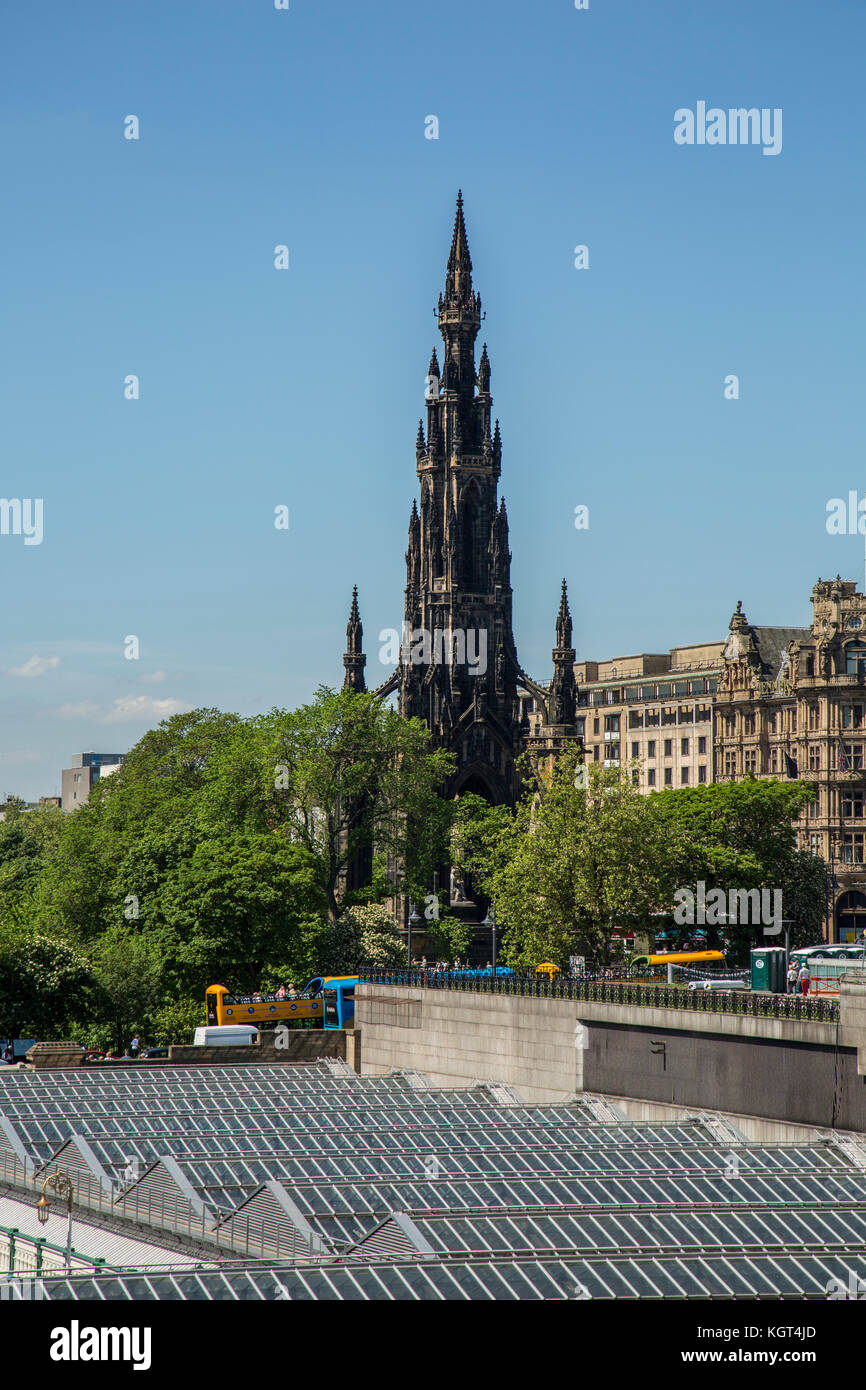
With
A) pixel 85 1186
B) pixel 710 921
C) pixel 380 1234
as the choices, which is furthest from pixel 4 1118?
pixel 710 921

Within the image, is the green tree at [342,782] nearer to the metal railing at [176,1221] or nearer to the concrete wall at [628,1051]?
the concrete wall at [628,1051]

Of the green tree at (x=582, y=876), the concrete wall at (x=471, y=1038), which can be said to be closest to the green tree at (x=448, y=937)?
the green tree at (x=582, y=876)

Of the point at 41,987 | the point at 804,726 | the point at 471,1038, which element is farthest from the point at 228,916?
the point at 804,726

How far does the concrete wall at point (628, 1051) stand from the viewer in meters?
44.9

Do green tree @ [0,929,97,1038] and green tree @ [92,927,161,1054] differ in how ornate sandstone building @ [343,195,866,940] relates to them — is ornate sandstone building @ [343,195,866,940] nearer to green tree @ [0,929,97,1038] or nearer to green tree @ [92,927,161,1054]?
green tree @ [92,927,161,1054]

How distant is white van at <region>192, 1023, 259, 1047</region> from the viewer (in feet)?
231

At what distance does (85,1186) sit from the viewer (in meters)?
38.7

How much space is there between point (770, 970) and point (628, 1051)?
16.4ft

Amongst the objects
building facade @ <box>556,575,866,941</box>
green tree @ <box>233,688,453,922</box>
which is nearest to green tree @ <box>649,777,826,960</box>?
building facade @ <box>556,575,866,941</box>

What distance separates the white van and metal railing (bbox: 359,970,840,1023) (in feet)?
19.8

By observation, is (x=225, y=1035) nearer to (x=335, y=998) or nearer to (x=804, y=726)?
(x=335, y=998)

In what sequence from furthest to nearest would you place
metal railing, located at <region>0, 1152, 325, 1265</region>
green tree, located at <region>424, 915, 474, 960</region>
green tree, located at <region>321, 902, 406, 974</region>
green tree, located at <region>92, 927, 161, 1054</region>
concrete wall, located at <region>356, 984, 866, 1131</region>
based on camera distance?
green tree, located at <region>424, 915, 474, 960</region> → green tree, located at <region>321, 902, 406, 974</region> → green tree, located at <region>92, 927, 161, 1054</region> → concrete wall, located at <region>356, 984, 866, 1131</region> → metal railing, located at <region>0, 1152, 325, 1265</region>

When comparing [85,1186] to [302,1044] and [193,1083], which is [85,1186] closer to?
[193,1083]

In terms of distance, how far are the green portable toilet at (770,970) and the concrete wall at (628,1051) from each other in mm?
3007
